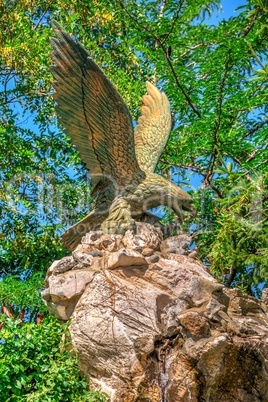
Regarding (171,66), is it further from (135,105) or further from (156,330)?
(156,330)

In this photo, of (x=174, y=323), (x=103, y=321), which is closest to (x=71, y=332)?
(x=103, y=321)

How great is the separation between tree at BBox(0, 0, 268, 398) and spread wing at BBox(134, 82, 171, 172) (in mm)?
1029

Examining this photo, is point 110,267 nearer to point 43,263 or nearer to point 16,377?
point 16,377

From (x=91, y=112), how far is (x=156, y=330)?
212cm

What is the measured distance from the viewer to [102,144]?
6672mm

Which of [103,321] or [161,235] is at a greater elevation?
[161,235]

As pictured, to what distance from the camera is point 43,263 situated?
9.95m

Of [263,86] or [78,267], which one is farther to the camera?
[263,86]

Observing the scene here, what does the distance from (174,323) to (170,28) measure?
218 inches

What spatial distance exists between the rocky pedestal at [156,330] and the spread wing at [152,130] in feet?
5.59

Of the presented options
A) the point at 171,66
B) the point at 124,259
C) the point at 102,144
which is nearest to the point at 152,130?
the point at 102,144

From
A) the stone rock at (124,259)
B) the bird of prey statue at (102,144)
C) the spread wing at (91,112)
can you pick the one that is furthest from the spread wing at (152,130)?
the stone rock at (124,259)

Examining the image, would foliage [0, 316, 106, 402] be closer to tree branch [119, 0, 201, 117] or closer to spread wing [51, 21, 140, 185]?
spread wing [51, 21, 140, 185]

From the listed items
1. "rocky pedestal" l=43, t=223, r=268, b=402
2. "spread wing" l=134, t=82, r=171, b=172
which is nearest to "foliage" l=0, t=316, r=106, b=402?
"rocky pedestal" l=43, t=223, r=268, b=402
